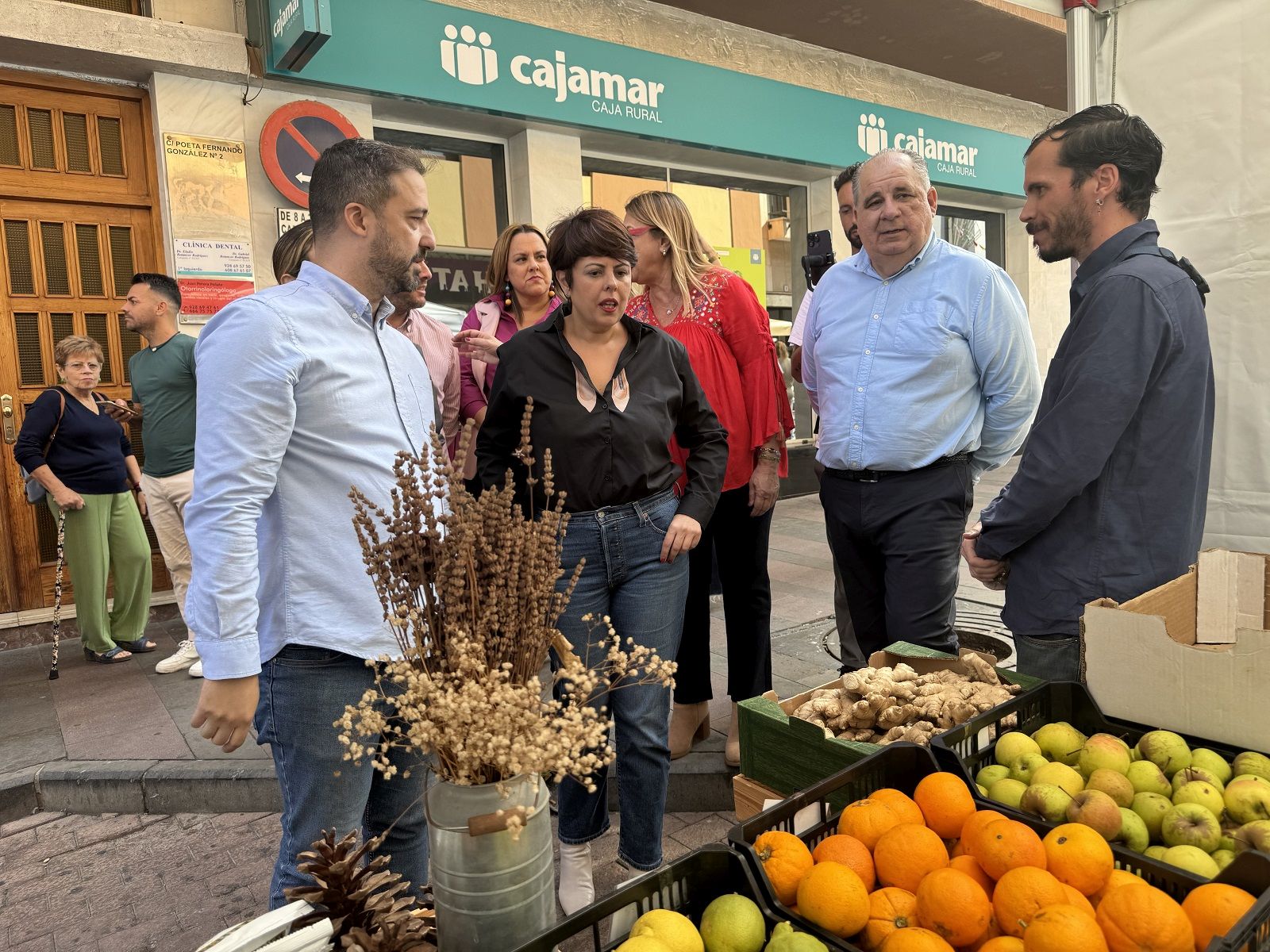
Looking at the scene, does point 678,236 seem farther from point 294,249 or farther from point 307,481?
point 307,481

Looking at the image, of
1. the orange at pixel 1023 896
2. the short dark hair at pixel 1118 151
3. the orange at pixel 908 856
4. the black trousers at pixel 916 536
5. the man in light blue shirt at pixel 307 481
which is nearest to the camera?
the orange at pixel 1023 896

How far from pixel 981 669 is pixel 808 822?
2.95 ft

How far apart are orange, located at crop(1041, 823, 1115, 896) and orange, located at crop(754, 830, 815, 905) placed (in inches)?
14.6

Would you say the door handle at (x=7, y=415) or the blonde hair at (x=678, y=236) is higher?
the blonde hair at (x=678, y=236)

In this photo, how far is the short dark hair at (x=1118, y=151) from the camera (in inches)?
88.3

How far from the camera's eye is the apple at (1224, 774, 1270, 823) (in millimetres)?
1522

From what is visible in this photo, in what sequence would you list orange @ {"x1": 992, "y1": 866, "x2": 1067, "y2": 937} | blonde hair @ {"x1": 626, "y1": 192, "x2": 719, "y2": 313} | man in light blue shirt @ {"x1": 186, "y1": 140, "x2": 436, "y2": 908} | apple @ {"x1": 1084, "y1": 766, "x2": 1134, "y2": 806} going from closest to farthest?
orange @ {"x1": 992, "y1": 866, "x2": 1067, "y2": 937}, apple @ {"x1": 1084, "y1": 766, "x2": 1134, "y2": 806}, man in light blue shirt @ {"x1": 186, "y1": 140, "x2": 436, "y2": 908}, blonde hair @ {"x1": 626, "y1": 192, "x2": 719, "y2": 313}

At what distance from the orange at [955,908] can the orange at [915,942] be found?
0.04 m

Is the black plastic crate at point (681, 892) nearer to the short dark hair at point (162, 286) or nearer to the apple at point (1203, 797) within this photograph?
the apple at point (1203, 797)

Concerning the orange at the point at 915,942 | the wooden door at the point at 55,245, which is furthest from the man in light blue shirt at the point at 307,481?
the wooden door at the point at 55,245

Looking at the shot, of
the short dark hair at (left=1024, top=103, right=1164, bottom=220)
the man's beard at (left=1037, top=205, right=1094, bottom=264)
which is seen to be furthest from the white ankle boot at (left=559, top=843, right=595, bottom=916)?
the short dark hair at (left=1024, top=103, right=1164, bottom=220)

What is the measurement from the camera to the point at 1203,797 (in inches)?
60.5

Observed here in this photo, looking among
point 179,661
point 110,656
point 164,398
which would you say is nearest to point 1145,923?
point 179,661

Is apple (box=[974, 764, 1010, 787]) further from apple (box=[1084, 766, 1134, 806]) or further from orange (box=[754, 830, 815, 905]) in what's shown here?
orange (box=[754, 830, 815, 905])
